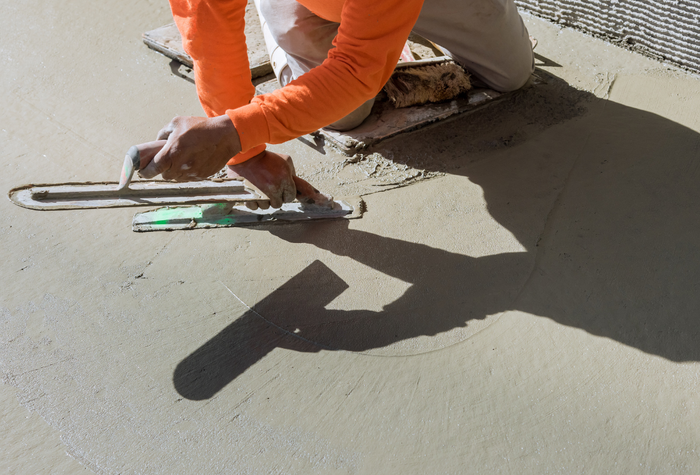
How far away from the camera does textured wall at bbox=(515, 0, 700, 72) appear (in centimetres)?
246

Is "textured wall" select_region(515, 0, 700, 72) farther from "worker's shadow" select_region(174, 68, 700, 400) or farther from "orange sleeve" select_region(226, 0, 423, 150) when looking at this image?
"orange sleeve" select_region(226, 0, 423, 150)

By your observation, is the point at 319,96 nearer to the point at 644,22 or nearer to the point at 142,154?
the point at 142,154

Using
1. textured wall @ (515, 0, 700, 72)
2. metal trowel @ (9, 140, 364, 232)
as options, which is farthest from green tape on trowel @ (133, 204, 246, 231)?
textured wall @ (515, 0, 700, 72)

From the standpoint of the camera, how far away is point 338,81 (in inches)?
54.3

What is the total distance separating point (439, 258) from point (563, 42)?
1.72 metres

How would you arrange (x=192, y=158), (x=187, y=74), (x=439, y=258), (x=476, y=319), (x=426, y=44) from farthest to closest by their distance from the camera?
(x=426, y=44), (x=187, y=74), (x=439, y=258), (x=476, y=319), (x=192, y=158)

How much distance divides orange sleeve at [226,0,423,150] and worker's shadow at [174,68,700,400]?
Result: 54 centimetres

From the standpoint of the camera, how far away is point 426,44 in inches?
107

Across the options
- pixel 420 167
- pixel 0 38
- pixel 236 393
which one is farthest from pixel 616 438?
pixel 0 38

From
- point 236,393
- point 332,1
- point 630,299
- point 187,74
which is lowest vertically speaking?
point 236,393

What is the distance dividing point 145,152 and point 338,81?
0.53 meters

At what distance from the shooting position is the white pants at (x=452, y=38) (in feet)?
6.69

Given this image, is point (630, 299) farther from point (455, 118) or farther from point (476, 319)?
point (455, 118)

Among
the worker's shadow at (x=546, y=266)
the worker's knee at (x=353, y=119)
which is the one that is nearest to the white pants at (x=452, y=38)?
the worker's knee at (x=353, y=119)
